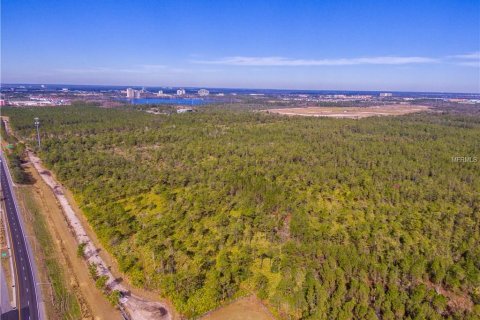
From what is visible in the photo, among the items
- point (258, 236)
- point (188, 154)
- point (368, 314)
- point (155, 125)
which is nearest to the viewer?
point (368, 314)

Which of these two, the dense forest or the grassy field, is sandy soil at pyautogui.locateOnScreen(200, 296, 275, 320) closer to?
the dense forest

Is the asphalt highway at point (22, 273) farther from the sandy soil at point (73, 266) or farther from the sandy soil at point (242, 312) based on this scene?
the sandy soil at point (242, 312)

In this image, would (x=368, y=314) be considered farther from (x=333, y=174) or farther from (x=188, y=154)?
(x=188, y=154)

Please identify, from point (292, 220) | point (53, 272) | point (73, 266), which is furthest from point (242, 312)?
point (53, 272)

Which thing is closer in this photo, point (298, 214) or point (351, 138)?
point (298, 214)

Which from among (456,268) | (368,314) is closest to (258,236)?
(368,314)

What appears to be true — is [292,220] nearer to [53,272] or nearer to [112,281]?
[112,281]
